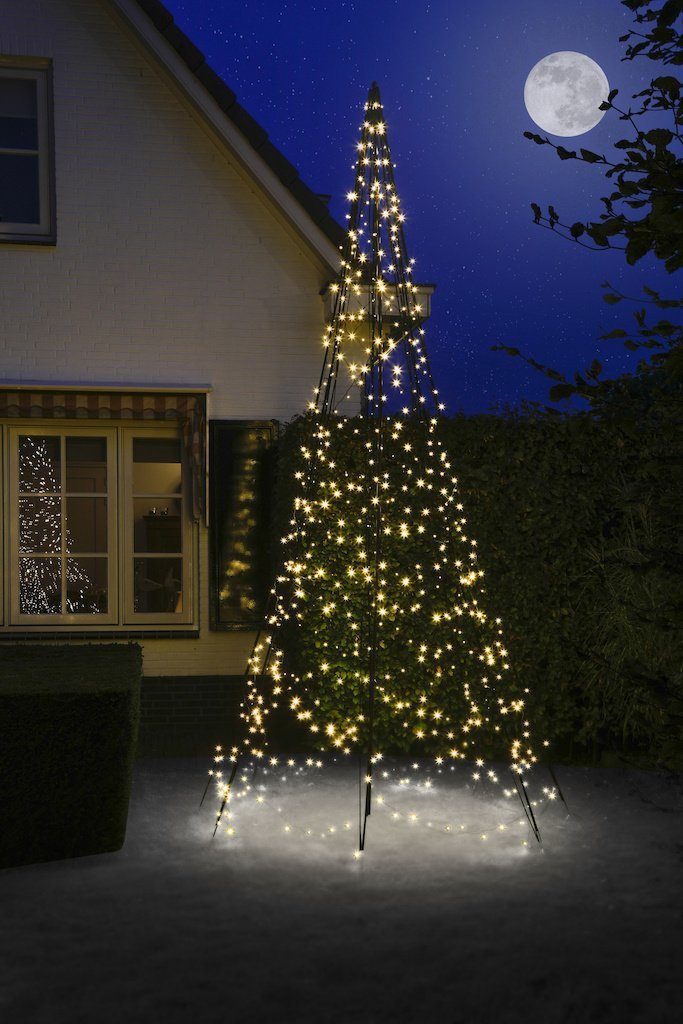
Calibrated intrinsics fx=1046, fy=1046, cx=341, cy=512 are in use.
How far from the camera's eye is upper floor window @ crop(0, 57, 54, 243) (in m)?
8.36

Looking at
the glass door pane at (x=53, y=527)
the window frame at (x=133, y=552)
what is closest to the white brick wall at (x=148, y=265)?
the window frame at (x=133, y=552)

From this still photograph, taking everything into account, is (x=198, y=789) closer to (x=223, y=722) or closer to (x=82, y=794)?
(x=223, y=722)

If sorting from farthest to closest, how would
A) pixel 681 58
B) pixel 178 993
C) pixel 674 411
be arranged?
pixel 178 993
pixel 674 411
pixel 681 58

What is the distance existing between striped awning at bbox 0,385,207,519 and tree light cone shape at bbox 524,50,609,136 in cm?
625

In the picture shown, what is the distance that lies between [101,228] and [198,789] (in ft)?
14.6

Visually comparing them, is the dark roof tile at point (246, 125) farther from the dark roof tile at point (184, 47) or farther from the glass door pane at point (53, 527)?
the glass door pane at point (53, 527)

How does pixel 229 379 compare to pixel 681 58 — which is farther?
pixel 229 379

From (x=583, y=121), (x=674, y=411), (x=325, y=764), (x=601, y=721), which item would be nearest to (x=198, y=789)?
(x=325, y=764)

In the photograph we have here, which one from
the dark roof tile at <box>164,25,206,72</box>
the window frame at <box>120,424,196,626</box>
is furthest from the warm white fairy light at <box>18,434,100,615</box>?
the dark roof tile at <box>164,25,206,72</box>

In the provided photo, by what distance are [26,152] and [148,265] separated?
1.32 meters

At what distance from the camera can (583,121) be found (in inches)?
505

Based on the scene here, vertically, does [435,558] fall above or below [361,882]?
above

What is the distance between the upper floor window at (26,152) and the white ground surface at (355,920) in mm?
4688

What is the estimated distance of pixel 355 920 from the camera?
468cm
